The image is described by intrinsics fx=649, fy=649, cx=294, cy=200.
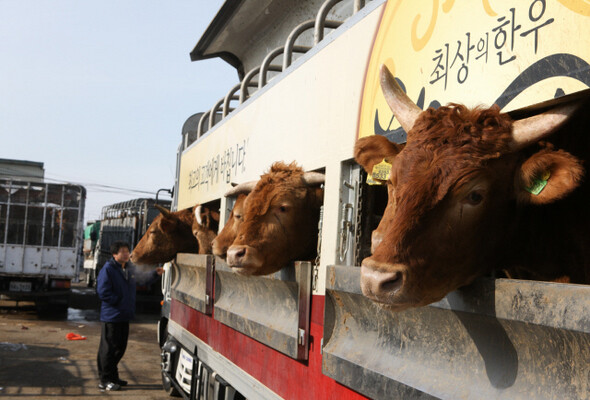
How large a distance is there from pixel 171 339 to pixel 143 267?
7.58 ft

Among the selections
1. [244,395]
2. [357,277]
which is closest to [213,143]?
[244,395]

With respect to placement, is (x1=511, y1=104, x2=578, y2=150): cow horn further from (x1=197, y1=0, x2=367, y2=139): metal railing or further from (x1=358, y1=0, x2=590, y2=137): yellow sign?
(x1=197, y1=0, x2=367, y2=139): metal railing

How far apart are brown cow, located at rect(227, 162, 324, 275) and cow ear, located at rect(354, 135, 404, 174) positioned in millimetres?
1347

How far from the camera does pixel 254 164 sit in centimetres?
523

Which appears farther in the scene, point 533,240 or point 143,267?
point 143,267

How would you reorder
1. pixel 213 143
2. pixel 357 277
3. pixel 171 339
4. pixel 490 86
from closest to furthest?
pixel 490 86
pixel 357 277
pixel 213 143
pixel 171 339

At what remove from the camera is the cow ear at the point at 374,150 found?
8.98 ft

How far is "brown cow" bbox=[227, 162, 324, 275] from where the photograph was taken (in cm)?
418

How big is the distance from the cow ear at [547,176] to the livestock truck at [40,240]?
15.8 metres

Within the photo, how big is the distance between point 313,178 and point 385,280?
216 cm

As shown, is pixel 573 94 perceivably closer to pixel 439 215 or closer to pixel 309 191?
pixel 439 215

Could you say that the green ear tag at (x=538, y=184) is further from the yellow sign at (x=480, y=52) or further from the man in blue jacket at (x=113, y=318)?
the man in blue jacket at (x=113, y=318)

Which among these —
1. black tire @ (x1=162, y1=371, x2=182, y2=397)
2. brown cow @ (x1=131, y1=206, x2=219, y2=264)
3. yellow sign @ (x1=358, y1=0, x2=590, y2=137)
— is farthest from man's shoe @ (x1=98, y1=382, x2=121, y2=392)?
yellow sign @ (x1=358, y1=0, x2=590, y2=137)

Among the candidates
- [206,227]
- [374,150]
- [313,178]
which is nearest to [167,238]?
[206,227]
